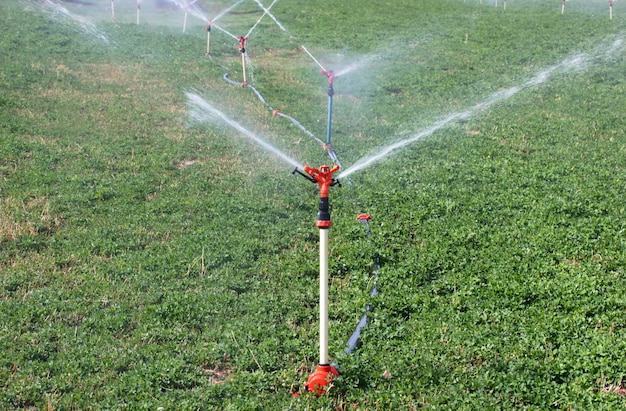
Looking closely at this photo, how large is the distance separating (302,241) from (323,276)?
362 centimetres

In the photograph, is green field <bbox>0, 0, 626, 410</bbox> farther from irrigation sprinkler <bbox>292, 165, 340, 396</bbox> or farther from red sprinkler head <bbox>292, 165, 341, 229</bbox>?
red sprinkler head <bbox>292, 165, 341, 229</bbox>

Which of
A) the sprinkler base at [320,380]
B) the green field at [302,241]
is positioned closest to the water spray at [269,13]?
the green field at [302,241]

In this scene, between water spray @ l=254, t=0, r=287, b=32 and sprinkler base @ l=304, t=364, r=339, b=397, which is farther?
water spray @ l=254, t=0, r=287, b=32

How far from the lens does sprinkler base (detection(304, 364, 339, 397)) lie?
18.4 ft

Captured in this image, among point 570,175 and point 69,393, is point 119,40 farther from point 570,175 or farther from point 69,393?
point 69,393

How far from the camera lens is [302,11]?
31969 millimetres

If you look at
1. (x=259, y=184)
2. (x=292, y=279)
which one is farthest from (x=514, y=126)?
(x=292, y=279)

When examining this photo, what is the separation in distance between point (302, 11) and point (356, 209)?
23934 millimetres

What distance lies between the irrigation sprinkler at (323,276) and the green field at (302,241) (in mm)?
185

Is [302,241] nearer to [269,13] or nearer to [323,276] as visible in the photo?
[323,276]

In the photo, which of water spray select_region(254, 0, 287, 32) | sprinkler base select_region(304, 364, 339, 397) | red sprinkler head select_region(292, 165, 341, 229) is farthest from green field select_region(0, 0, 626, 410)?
water spray select_region(254, 0, 287, 32)

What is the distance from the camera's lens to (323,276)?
5363 mm

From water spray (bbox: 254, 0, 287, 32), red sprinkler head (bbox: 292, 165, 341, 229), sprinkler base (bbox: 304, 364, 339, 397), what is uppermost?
water spray (bbox: 254, 0, 287, 32)

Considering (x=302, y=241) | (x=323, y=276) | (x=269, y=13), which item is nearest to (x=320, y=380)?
(x=323, y=276)
